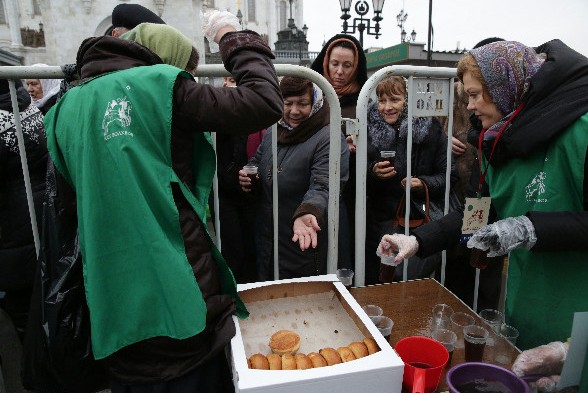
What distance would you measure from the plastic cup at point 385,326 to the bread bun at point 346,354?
0.25 m

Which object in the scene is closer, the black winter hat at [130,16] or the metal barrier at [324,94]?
the metal barrier at [324,94]

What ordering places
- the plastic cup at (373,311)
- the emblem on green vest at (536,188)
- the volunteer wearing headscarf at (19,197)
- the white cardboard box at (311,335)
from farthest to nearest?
the volunteer wearing headscarf at (19,197) < the plastic cup at (373,311) < the emblem on green vest at (536,188) < the white cardboard box at (311,335)

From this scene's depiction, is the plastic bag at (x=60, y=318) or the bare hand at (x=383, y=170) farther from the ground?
the bare hand at (x=383, y=170)

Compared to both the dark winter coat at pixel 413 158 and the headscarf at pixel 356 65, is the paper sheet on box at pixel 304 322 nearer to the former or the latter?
the dark winter coat at pixel 413 158

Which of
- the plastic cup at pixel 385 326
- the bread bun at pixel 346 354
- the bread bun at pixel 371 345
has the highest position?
the bread bun at pixel 371 345

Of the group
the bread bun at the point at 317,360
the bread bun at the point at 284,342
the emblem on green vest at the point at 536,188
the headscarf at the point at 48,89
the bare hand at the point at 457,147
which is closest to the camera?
the bread bun at the point at 317,360

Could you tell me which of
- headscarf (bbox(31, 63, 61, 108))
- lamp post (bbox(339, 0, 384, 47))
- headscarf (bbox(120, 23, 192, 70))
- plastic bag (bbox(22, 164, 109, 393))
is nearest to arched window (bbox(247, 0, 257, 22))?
lamp post (bbox(339, 0, 384, 47))

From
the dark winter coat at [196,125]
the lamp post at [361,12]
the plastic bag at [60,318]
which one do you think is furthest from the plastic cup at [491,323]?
the lamp post at [361,12]

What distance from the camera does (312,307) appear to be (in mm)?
1579

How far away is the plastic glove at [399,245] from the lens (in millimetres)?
1692

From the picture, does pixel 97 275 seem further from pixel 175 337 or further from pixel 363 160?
pixel 363 160

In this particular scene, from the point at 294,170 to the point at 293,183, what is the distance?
77 millimetres

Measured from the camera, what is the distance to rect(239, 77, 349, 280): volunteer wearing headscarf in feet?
7.82

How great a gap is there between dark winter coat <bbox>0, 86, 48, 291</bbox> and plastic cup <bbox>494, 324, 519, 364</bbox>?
2316 millimetres
